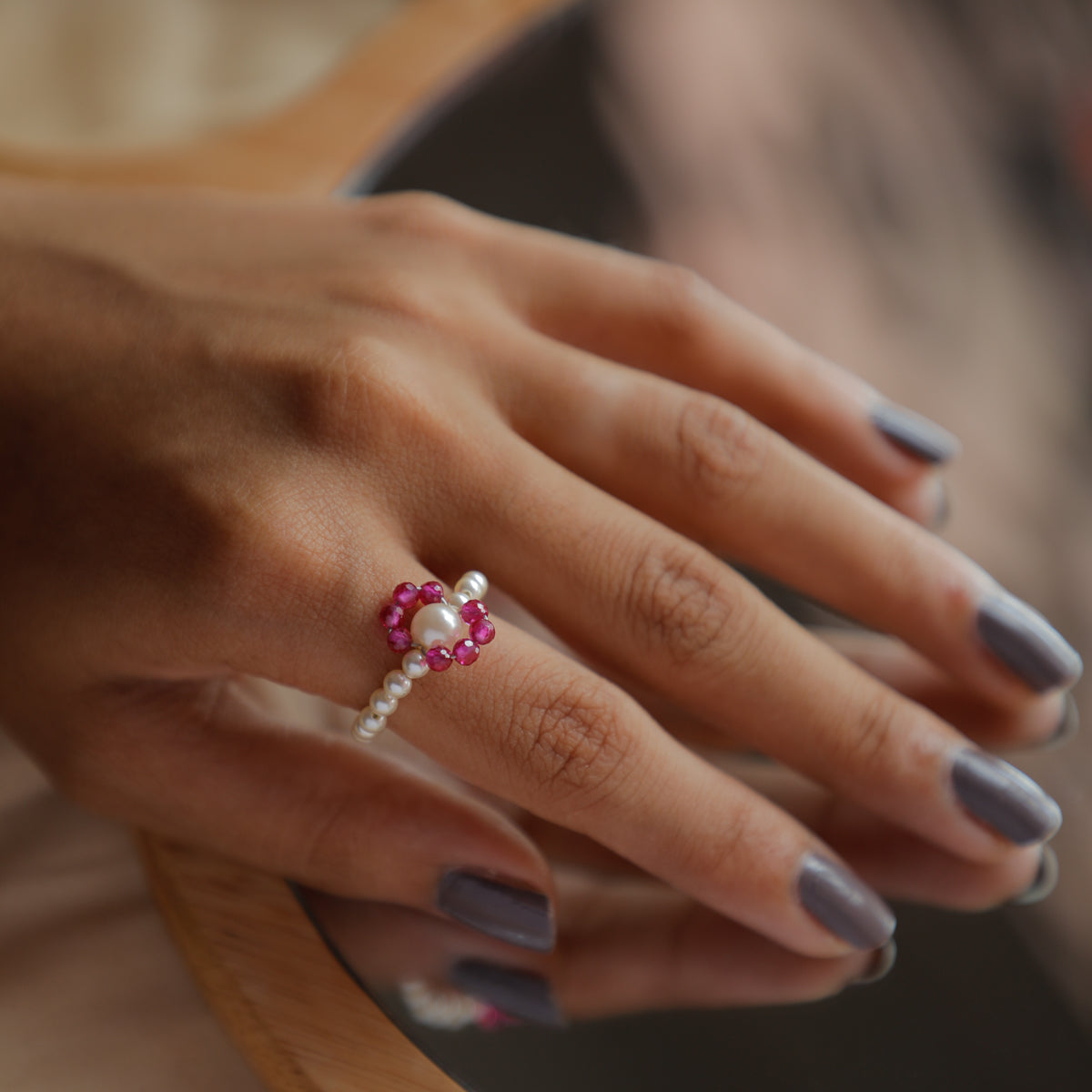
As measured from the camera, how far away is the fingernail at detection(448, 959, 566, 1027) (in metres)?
0.51

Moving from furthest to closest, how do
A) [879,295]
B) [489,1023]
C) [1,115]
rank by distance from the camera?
[1,115]
[879,295]
[489,1023]

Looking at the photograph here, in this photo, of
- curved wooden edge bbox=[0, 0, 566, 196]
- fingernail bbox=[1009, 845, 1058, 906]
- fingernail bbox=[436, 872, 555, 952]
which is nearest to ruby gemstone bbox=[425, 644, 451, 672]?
fingernail bbox=[436, 872, 555, 952]

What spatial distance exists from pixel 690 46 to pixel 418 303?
1.78ft

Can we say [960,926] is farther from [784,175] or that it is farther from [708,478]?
[784,175]

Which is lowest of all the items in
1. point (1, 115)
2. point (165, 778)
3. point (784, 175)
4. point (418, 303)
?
point (165, 778)

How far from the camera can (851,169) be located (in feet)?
3.02

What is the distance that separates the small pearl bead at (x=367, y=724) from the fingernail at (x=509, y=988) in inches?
5.0

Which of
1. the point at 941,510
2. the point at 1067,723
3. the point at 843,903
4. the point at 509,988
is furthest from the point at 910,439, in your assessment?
the point at 509,988

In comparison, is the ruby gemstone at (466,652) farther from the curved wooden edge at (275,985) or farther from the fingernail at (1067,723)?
the fingernail at (1067,723)

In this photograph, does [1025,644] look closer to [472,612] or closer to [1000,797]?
[1000,797]

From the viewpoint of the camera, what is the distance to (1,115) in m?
0.98

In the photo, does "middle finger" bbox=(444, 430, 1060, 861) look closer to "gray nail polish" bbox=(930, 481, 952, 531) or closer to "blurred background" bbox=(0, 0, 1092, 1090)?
"blurred background" bbox=(0, 0, 1092, 1090)

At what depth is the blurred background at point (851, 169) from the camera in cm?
68

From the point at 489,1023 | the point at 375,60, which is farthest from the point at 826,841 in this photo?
the point at 375,60
